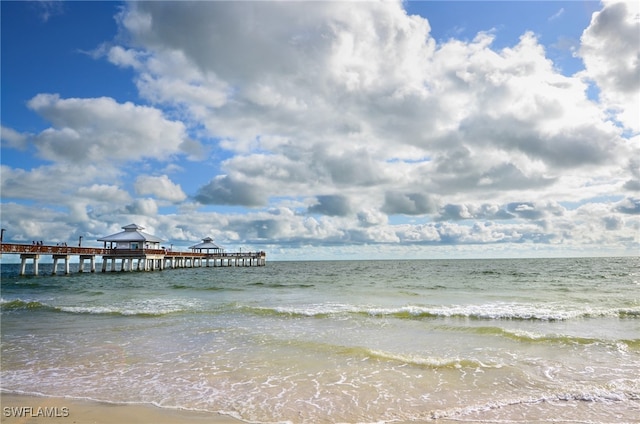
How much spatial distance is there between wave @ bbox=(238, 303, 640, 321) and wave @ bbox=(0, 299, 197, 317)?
3503 mm

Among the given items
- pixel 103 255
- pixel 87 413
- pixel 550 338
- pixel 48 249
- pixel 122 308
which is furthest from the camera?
pixel 103 255

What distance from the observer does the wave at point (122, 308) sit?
1665 cm

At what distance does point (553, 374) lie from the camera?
779 centimetres

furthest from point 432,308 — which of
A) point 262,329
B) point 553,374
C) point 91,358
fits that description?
point 91,358

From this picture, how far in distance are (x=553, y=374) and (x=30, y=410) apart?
924 cm

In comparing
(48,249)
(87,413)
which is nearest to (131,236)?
(48,249)

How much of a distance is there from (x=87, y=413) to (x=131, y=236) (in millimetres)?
55747

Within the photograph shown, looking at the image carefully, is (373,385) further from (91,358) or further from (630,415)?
(91,358)

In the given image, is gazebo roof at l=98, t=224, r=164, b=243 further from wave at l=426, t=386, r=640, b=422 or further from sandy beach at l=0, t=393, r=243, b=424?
wave at l=426, t=386, r=640, b=422

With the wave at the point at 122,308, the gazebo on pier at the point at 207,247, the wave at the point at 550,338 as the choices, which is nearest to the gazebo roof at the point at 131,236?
the gazebo on pier at the point at 207,247

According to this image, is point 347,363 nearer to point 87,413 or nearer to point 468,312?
point 87,413

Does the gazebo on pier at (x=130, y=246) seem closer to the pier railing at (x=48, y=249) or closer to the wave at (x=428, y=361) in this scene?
the pier railing at (x=48, y=249)

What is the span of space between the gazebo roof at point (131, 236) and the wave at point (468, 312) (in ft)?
145

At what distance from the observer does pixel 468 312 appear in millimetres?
15750
